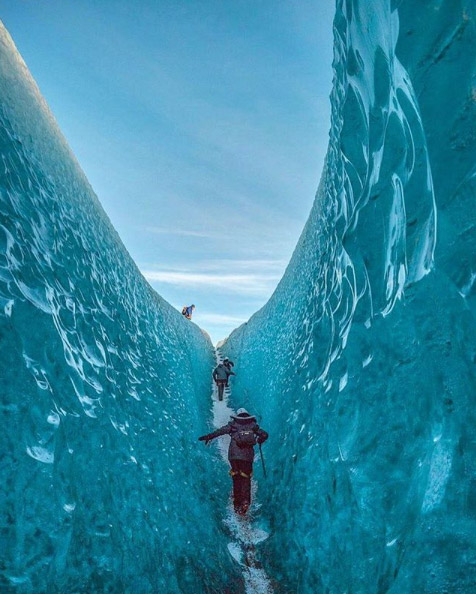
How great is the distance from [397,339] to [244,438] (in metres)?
3.51

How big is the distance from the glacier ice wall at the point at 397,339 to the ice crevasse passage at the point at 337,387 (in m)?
0.02

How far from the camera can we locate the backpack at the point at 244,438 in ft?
17.2

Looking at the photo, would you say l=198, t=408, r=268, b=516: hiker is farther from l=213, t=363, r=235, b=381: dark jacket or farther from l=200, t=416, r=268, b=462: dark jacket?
l=213, t=363, r=235, b=381: dark jacket

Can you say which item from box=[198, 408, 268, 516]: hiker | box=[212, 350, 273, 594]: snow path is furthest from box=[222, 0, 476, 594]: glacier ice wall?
box=[198, 408, 268, 516]: hiker

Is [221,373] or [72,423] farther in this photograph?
[221,373]

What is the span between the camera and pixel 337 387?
3697mm

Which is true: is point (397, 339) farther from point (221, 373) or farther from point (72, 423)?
point (221, 373)

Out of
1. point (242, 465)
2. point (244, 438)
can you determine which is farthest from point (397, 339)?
point (242, 465)

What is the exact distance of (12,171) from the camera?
3531 mm

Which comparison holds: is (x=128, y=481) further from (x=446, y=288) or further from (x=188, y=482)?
(x=446, y=288)

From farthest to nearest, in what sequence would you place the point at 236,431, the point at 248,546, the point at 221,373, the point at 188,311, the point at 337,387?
the point at 188,311
the point at 221,373
the point at 236,431
the point at 248,546
the point at 337,387

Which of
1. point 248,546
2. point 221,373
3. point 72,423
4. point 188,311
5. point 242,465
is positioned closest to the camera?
point 72,423

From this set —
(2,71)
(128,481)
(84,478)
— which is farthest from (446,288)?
(2,71)

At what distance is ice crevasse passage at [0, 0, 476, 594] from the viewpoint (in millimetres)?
2088
